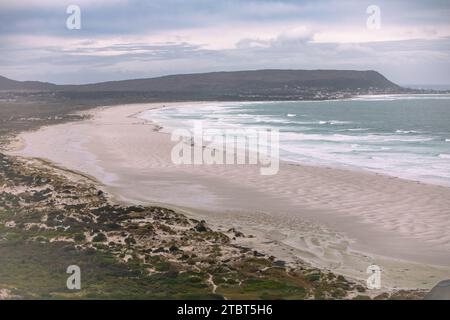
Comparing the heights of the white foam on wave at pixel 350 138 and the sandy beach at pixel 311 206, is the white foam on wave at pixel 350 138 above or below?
above

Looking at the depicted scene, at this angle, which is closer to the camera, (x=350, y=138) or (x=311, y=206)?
(x=311, y=206)

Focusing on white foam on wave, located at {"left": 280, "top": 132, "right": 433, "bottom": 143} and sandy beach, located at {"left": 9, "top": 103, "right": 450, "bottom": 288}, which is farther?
white foam on wave, located at {"left": 280, "top": 132, "right": 433, "bottom": 143}

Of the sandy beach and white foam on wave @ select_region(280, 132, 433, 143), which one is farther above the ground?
white foam on wave @ select_region(280, 132, 433, 143)

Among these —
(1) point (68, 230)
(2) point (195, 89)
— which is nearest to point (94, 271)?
(1) point (68, 230)

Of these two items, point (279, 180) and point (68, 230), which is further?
point (279, 180)

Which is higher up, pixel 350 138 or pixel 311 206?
pixel 350 138

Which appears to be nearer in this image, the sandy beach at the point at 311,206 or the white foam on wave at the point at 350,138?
the sandy beach at the point at 311,206
